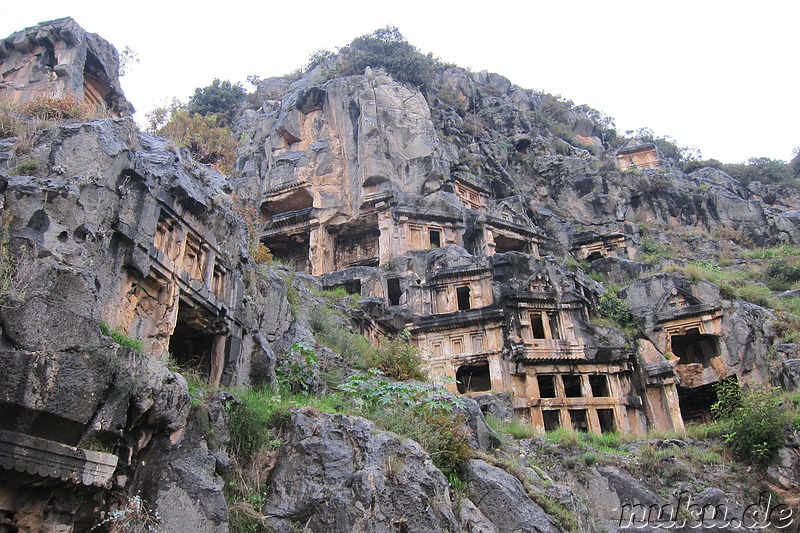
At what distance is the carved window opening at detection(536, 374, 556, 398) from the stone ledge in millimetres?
20552

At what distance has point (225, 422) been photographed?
944 cm

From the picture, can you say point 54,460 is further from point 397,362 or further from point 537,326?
point 537,326

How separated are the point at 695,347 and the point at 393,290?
14497 millimetres

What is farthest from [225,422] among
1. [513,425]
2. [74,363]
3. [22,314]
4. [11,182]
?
[513,425]

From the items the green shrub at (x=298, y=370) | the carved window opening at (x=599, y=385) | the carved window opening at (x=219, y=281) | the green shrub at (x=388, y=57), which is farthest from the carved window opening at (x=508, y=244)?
the carved window opening at (x=219, y=281)

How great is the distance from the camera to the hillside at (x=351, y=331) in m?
7.84

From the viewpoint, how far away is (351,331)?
21297 mm

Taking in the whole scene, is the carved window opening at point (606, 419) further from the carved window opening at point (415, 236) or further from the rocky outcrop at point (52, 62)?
the rocky outcrop at point (52, 62)

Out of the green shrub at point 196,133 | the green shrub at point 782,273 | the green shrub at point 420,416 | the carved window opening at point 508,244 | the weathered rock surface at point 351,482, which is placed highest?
the green shrub at point 196,133

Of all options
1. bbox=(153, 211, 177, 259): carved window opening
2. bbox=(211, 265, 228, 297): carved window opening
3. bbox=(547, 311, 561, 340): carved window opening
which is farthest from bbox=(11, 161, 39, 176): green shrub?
bbox=(547, 311, 561, 340): carved window opening

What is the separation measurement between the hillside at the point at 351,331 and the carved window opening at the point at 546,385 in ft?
0.54

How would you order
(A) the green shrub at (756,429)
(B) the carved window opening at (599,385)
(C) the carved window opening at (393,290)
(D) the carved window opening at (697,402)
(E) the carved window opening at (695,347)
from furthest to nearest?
(C) the carved window opening at (393,290)
(E) the carved window opening at (695,347)
(D) the carved window opening at (697,402)
(B) the carved window opening at (599,385)
(A) the green shrub at (756,429)

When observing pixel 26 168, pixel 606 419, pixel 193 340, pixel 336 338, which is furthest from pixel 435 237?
pixel 26 168

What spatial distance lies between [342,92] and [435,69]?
17185 mm
